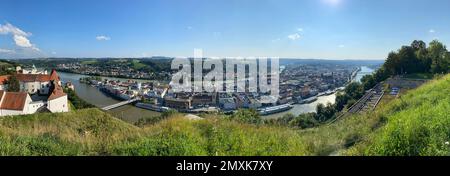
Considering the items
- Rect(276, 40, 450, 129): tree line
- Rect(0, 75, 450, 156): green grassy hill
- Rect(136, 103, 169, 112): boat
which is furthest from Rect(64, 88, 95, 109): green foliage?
Rect(0, 75, 450, 156): green grassy hill

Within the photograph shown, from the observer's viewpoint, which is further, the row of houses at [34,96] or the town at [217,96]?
the town at [217,96]

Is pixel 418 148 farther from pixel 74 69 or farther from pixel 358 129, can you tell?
pixel 74 69

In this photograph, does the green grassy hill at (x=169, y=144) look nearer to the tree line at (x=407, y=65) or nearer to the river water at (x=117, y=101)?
the tree line at (x=407, y=65)

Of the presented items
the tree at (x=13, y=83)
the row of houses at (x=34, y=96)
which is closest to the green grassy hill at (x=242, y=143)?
the row of houses at (x=34, y=96)

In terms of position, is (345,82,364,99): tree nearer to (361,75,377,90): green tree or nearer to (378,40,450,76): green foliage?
(361,75,377,90): green tree

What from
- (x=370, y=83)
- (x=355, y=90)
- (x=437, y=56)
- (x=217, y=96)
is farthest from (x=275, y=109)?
(x=437, y=56)

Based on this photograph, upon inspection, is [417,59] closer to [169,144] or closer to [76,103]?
[169,144]
